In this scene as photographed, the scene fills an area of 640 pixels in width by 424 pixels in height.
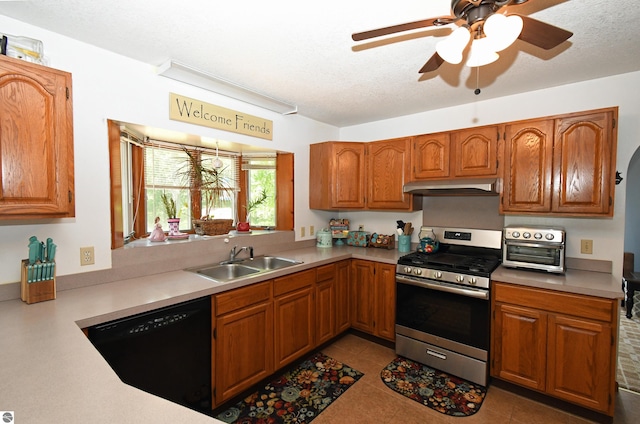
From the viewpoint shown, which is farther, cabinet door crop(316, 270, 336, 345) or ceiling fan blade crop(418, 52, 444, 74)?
cabinet door crop(316, 270, 336, 345)

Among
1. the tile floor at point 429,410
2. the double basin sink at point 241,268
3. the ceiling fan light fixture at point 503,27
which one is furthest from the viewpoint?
the double basin sink at point 241,268

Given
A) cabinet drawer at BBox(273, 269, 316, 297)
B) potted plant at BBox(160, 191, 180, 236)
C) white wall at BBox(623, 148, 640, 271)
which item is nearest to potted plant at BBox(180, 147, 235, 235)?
potted plant at BBox(160, 191, 180, 236)

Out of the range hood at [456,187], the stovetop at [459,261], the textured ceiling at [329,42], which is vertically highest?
the textured ceiling at [329,42]

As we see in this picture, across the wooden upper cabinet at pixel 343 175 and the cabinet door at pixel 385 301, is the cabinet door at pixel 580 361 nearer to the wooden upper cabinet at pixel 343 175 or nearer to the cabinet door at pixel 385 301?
the cabinet door at pixel 385 301

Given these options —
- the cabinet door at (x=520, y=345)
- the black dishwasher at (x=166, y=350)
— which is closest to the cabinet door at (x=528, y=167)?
the cabinet door at (x=520, y=345)

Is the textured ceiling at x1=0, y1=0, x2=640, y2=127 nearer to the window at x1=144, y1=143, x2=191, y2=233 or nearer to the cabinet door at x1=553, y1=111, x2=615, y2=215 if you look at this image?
the cabinet door at x1=553, y1=111, x2=615, y2=215

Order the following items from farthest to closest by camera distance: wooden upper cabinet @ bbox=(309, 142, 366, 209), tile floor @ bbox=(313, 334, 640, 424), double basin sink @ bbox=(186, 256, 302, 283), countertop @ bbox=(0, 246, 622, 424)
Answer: wooden upper cabinet @ bbox=(309, 142, 366, 209)
double basin sink @ bbox=(186, 256, 302, 283)
tile floor @ bbox=(313, 334, 640, 424)
countertop @ bbox=(0, 246, 622, 424)

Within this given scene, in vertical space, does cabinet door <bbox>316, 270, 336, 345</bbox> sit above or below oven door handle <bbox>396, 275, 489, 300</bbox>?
below

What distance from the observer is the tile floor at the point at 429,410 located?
6.31ft

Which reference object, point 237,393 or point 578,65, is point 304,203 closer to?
point 237,393

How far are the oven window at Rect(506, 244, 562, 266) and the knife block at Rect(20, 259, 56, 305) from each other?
3201mm

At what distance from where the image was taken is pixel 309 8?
4.76 ft

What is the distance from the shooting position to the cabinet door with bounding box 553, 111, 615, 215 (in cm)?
202

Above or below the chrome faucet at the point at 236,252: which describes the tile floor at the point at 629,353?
below
